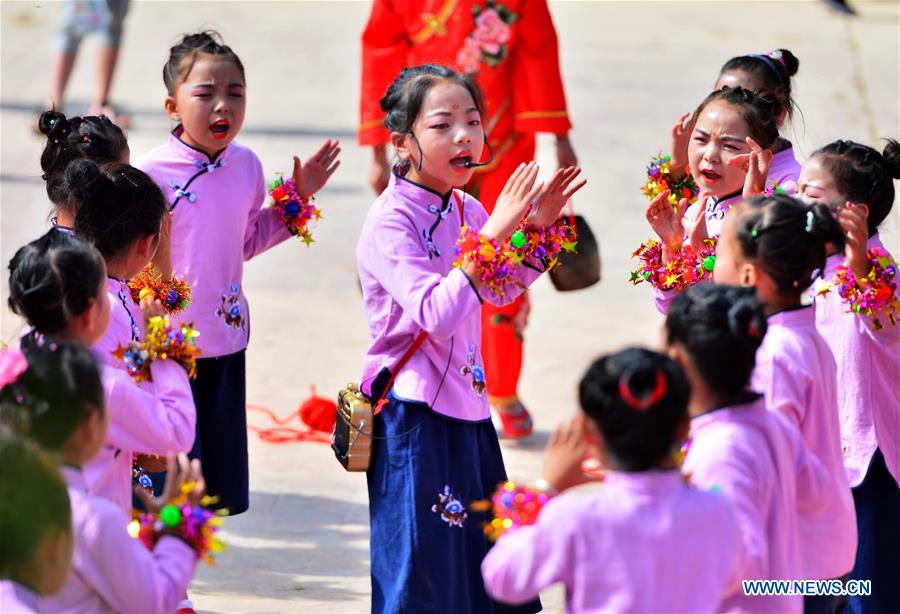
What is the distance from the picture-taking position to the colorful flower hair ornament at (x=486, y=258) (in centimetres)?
378

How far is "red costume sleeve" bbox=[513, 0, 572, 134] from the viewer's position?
20.4ft

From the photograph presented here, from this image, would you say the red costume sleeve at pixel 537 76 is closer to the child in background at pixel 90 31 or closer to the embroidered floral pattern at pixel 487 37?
the embroidered floral pattern at pixel 487 37

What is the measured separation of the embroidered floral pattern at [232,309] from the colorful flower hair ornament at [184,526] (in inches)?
70.8

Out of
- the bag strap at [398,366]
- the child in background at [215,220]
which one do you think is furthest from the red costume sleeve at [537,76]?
the bag strap at [398,366]

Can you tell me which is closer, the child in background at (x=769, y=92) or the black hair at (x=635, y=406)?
the black hair at (x=635, y=406)

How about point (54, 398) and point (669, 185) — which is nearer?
point (54, 398)

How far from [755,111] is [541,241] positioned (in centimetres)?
102

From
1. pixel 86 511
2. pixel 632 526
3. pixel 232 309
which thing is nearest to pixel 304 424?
pixel 232 309

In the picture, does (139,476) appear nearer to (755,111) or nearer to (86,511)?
(86,511)

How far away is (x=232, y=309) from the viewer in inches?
192

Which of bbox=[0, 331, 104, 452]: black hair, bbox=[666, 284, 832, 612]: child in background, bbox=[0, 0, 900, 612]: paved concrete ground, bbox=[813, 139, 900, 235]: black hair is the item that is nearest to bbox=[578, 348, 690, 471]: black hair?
bbox=[666, 284, 832, 612]: child in background

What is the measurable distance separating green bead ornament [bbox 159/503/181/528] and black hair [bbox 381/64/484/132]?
151 centimetres

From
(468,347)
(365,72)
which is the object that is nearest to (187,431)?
(468,347)

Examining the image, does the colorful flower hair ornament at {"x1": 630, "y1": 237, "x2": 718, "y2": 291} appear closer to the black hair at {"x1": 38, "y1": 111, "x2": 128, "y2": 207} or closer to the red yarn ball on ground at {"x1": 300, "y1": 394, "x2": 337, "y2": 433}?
the black hair at {"x1": 38, "y1": 111, "x2": 128, "y2": 207}
